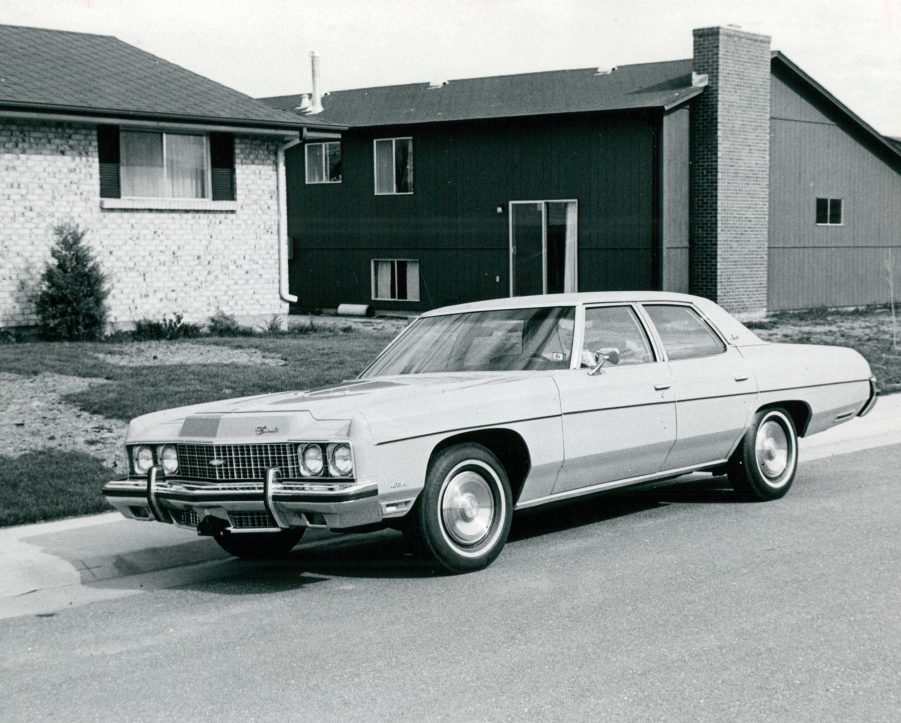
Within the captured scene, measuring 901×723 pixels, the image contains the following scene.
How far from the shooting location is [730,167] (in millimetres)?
26562

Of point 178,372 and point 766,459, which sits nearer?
point 766,459

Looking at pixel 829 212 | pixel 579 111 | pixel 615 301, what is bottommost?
pixel 615 301

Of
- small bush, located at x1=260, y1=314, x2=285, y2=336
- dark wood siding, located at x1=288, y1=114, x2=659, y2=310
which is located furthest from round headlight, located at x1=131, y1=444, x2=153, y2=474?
dark wood siding, located at x1=288, y1=114, x2=659, y2=310

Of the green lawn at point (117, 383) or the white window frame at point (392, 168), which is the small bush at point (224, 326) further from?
the white window frame at point (392, 168)

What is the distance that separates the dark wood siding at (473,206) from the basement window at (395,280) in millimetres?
198

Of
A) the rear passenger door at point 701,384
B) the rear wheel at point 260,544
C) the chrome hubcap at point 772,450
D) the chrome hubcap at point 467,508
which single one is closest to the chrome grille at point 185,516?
the rear wheel at point 260,544

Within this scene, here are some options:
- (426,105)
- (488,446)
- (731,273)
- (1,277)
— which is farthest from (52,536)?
(426,105)

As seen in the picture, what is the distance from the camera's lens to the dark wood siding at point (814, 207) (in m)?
28.4

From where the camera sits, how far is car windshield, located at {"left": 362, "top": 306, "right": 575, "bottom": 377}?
8.01 m

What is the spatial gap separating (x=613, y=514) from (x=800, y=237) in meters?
21.7

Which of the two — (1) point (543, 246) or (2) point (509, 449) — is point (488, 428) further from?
(1) point (543, 246)

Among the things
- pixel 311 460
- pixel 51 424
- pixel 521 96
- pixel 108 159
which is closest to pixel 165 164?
pixel 108 159

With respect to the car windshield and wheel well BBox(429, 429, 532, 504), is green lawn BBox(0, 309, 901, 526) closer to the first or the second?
the car windshield

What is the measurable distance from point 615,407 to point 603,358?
1.06 ft
